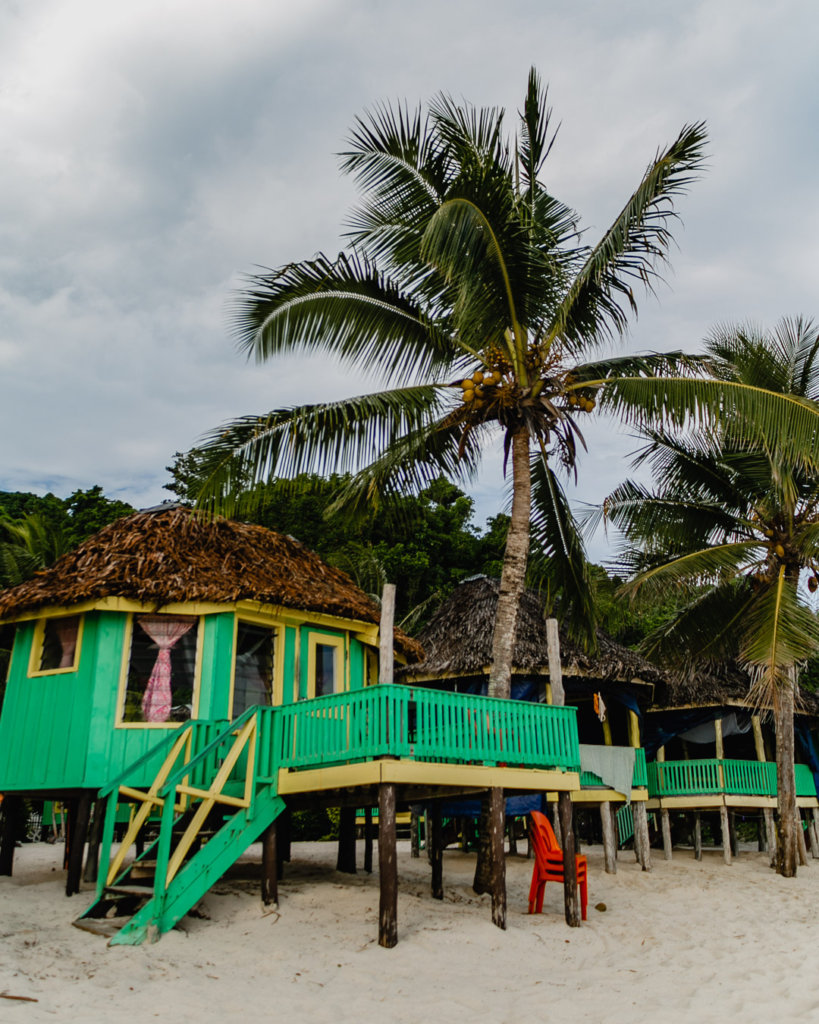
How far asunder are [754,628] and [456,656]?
217 inches

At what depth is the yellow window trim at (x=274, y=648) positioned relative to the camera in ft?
39.3

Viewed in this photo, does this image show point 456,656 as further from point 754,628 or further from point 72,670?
point 72,670

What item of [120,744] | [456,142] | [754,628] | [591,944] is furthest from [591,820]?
[456,142]

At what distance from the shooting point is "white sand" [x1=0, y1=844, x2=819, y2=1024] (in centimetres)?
729

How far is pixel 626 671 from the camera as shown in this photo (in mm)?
17625

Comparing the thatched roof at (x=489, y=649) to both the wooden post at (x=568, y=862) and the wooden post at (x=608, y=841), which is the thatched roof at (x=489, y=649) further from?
the wooden post at (x=568, y=862)

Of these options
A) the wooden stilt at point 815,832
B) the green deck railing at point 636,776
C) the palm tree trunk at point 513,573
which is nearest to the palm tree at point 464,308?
the palm tree trunk at point 513,573

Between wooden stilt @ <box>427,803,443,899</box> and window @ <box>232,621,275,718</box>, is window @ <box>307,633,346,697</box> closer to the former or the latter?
window @ <box>232,621,275,718</box>

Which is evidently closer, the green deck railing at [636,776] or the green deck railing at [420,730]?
the green deck railing at [420,730]

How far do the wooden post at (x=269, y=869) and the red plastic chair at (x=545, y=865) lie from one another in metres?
3.17

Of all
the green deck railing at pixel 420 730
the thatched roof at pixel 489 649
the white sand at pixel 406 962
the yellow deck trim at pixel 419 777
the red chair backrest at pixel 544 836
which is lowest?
the white sand at pixel 406 962

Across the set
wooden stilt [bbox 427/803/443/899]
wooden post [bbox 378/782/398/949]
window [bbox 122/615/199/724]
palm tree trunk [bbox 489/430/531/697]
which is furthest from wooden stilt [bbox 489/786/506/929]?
window [bbox 122/615/199/724]

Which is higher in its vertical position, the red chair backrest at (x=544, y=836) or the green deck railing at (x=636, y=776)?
the green deck railing at (x=636, y=776)

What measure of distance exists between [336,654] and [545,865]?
4.15 metres
